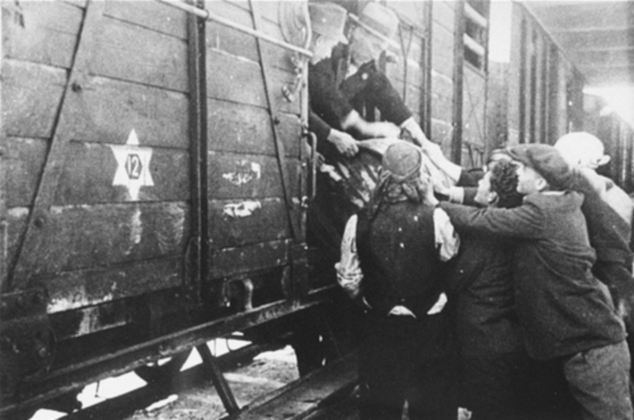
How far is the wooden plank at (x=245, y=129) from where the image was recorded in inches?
138

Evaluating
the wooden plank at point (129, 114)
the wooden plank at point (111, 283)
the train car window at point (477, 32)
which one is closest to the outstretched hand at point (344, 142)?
the wooden plank at point (129, 114)

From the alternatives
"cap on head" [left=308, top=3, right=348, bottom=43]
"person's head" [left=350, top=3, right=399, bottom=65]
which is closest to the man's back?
"cap on head" [left=308, top=3, right=348, bottom=43]

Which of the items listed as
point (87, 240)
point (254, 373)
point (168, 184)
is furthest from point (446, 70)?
point (87, 240)

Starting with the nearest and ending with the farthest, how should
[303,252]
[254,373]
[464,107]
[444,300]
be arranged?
1. [444,300]
2. [303,252]
3. [254,373]
4. [464,107]

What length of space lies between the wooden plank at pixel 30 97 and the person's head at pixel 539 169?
214 centimetres

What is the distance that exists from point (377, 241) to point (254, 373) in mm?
2818

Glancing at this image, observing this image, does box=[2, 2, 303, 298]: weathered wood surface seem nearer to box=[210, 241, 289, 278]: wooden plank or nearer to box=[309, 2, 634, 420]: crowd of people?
box=[210, 241, 289, 278]: wooden plank

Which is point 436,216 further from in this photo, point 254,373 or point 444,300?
point 254,373

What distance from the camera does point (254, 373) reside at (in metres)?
6.05

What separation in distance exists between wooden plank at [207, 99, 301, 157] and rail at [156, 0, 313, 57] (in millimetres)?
371

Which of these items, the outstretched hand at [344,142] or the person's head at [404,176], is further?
the outstretched hand at [344,142]

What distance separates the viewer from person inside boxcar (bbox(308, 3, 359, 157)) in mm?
4832

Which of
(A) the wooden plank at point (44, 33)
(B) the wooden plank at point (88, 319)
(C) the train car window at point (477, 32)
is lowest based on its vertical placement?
(B) the wooden plank at point (88, 319)

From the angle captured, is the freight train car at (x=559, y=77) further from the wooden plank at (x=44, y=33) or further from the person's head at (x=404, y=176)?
the wooden plank at (x=44, y=33)
